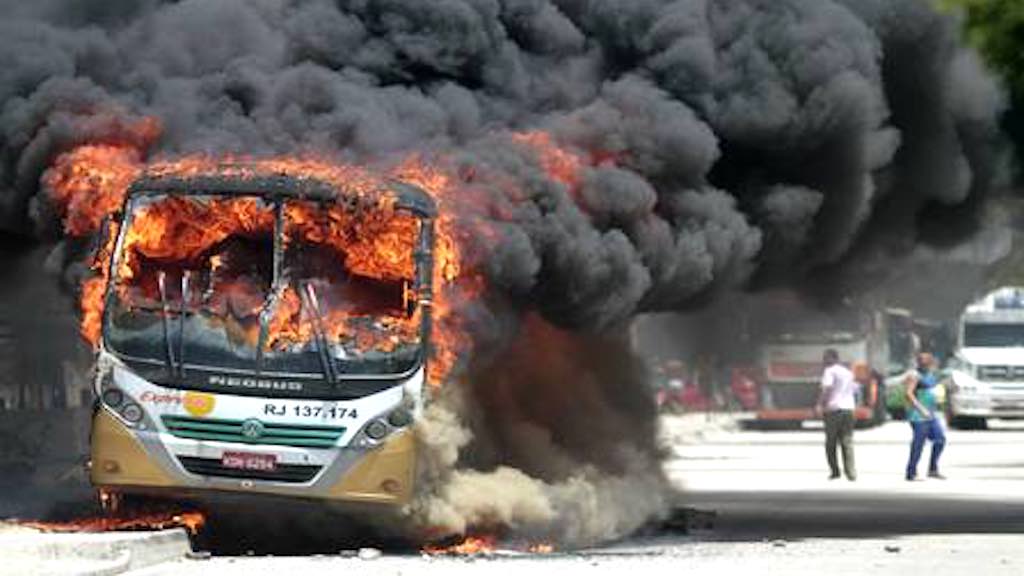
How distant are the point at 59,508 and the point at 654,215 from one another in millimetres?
5713

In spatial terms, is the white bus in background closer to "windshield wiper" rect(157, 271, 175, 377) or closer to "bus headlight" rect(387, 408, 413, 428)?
"bus headlight" rect(387, 408, 413, 428)

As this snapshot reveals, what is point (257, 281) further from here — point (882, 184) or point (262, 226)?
point (882, 184)

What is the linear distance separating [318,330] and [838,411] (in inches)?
547

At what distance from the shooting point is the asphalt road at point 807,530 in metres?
17.5

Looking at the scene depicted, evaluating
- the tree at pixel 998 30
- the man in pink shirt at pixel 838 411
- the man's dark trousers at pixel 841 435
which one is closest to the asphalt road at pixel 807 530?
the man's dark trousers at pixel 841 435

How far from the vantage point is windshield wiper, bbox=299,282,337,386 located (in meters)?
18.3

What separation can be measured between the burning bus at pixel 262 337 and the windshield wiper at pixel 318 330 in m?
0.01

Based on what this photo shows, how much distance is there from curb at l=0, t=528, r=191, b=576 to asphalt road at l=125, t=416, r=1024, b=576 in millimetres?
282

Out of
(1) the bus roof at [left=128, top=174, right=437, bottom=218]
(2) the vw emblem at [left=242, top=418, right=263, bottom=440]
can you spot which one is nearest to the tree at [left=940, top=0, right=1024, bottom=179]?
(1) the bus roof at [left=128, top=174, right=437, bottom=218]

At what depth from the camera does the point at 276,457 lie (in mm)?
18062

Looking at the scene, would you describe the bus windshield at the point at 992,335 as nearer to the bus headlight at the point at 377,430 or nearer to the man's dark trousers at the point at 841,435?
the man's dark trousers at the point at 841,435

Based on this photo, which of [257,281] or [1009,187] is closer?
[257,281]

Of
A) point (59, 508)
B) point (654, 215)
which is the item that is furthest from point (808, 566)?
point (59, 508)

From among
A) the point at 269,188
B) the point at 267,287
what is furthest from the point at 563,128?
the point at 267,287
